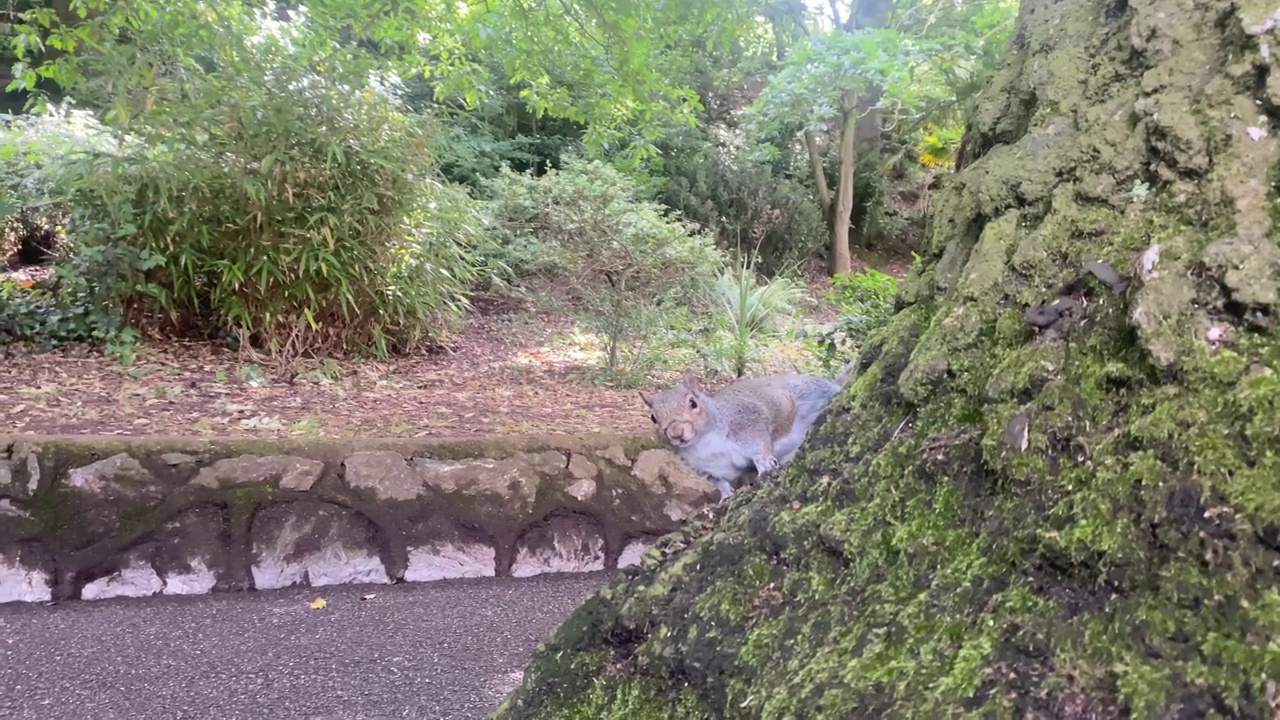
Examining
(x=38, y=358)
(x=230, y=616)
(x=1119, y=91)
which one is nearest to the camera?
(x=1119, y=91)

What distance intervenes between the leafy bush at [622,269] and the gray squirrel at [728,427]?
11.9 ft

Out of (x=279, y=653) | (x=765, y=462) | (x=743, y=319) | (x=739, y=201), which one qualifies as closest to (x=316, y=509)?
(x=279, y=653)

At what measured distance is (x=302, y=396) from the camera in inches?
201

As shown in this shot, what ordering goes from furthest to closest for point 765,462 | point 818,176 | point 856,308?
Answer: point 818,176
point 856,308
point 765,462

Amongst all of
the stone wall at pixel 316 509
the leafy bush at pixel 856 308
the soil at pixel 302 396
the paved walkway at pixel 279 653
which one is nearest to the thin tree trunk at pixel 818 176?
the soil at pixel 302 396

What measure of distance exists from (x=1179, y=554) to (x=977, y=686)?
19 centimetres

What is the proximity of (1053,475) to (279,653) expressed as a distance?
2994 mm

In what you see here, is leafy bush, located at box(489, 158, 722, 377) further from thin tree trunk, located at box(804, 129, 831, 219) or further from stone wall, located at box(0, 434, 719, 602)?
thin tree trunk, located at box(804, 129, 831, 219)

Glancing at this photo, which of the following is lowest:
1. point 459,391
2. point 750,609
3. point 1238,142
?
point 459,391

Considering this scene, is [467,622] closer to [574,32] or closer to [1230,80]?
[1230,80]

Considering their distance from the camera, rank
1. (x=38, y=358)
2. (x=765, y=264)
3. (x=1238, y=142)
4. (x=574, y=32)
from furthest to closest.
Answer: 1. (x=765, y=264)
2. (x=574, y=32)
3. (x=38, y=358)
4. (x=1238, y=142)

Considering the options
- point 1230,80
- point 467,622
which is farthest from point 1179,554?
point 467,622

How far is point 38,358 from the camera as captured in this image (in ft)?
17.5

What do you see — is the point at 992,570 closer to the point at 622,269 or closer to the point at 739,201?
the point at 622,269
